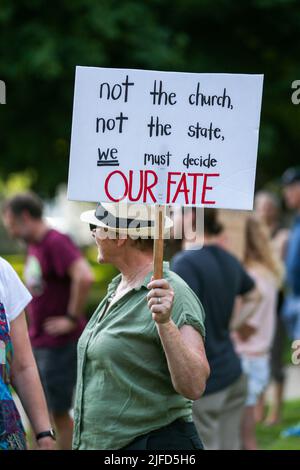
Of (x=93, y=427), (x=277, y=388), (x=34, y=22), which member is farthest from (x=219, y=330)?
(x=34, y=22)

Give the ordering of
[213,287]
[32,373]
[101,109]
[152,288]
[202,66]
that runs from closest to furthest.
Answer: [152,288] < [101,109] < [32,373] < [213,287] < [202,66]

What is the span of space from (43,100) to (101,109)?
35.2 feet

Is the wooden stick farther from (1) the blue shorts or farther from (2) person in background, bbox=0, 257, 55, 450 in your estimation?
(1) the blue shorts

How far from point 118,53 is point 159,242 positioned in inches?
412

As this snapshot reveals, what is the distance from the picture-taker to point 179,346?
3770 millimetres

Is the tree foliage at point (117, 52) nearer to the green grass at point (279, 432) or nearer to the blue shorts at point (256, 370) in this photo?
the green grass at point (279, 432)

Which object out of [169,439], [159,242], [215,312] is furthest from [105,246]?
[215,312]

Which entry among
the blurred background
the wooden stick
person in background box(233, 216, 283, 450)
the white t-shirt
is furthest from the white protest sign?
the blurred background

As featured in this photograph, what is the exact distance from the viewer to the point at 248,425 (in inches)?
310

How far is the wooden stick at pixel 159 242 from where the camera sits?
3816mm

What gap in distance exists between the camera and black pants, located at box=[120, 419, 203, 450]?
4.01 meters

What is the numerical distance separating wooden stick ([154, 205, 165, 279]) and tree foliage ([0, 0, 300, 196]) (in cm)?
903

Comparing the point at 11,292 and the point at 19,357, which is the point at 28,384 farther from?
the point at 11,292
